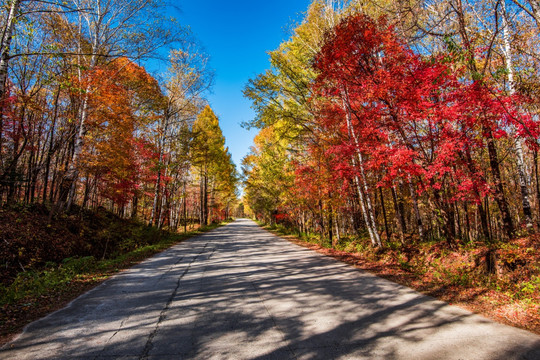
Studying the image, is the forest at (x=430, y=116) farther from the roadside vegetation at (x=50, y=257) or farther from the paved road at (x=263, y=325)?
the roadside vegetation at (x=50, y=257)

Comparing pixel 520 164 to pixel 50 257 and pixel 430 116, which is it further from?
pixel 50 257

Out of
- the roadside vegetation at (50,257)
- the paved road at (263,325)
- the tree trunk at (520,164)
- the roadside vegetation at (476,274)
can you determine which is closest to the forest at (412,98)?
the tree trunk at (520,164)

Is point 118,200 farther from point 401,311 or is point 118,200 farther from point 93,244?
point 401,311

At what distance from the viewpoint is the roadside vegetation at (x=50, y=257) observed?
4586 mm

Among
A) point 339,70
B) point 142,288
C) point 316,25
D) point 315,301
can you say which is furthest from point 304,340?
point 316,25

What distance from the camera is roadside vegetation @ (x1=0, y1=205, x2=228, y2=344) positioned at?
459cm

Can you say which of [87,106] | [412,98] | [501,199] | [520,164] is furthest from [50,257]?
[520,164]

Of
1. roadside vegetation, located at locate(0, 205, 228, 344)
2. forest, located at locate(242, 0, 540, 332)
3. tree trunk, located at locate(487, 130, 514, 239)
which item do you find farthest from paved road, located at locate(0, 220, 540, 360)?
tree trunk, located at locate(487, 130, 514, 239)

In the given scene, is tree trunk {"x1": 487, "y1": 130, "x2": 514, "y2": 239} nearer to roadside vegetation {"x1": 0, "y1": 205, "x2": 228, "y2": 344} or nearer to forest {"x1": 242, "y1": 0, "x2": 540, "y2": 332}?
forest {"x1": 242, "y1": 0, "x2": 540, "y2": 332}

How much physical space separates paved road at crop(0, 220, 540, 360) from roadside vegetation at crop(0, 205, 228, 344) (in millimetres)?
590

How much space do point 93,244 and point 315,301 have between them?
10184 mm

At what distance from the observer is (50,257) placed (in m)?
7.91

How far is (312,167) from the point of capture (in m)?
13.2

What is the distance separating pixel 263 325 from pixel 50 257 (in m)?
8.41
